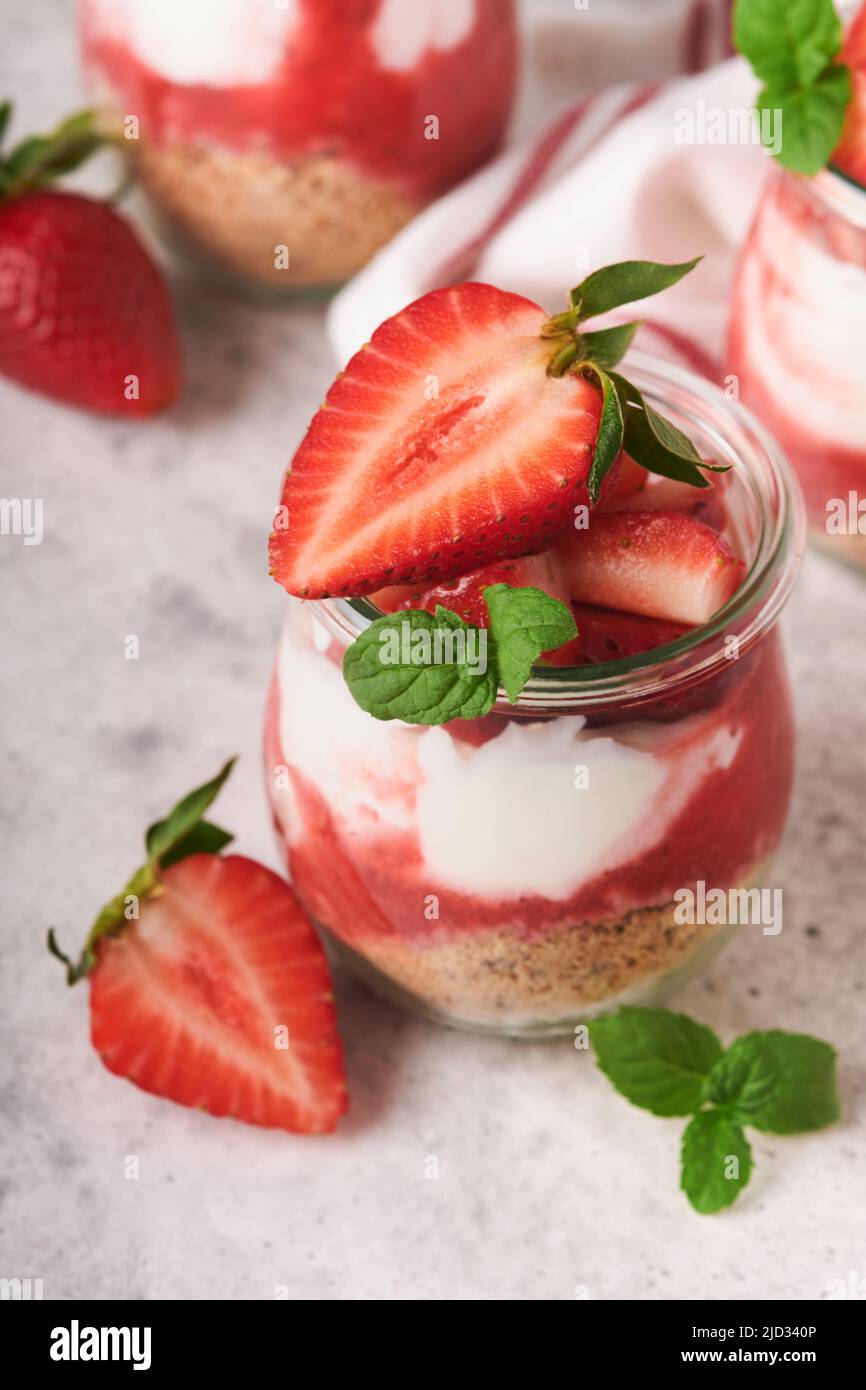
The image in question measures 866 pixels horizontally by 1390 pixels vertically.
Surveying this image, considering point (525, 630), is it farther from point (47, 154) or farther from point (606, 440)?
point (47, 154)

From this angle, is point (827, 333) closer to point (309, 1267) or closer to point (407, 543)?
point (407, 543)

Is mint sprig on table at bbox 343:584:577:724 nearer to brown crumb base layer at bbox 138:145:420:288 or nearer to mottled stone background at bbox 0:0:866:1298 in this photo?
mottled stone background at bbox 0:0:866:1298

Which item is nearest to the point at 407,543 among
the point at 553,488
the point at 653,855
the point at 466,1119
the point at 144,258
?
the point at 553,488

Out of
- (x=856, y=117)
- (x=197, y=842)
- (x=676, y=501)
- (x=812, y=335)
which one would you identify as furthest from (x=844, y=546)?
(x=197, y=842)

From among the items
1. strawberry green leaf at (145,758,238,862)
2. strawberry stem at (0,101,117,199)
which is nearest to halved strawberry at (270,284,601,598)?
strawberry green leaf at (145,758,238,862)

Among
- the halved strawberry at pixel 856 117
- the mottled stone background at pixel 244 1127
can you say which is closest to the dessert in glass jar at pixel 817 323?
the halved strawberry at pixel 856 117

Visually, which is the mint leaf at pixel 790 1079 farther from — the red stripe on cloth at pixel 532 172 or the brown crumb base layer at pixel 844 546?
the red stripe on cloth at pixel 532 172
